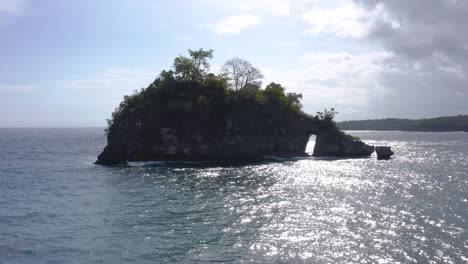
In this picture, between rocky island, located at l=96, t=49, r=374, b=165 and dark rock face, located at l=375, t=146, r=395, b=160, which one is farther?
dark rock face, located at l=375, t=146, r=395, b=160

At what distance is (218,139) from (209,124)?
12.0ft

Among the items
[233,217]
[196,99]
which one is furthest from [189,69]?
[233,217]

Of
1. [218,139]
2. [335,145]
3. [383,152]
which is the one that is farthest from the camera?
[335,145]

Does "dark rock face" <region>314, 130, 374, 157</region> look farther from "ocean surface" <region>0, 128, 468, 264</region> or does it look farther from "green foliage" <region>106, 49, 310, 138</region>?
"ocean surface" <region>0, 128, 468, 264</region>

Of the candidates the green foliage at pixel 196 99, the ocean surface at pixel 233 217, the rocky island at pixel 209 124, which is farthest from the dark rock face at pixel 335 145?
the ocean surface at pixel 233 217

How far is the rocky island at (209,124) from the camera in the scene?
73.1m

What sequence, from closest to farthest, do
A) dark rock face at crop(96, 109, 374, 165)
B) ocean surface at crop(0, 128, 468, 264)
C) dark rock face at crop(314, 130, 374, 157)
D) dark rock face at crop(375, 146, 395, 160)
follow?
ocean surface at crop(0, 128, 468, 264)
dark rock face at crop(96, 109, 374, 165)
dark rock face at crop(375, 146, 395, 160)
dark rock face at crop(314, 130, 374, 157)

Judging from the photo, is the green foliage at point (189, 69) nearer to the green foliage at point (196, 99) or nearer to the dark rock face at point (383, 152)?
the green foliage at point (196, 99)

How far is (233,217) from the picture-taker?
3141cm

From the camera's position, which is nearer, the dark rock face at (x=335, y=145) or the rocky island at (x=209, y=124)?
the rocky island at (x=209, y=124)

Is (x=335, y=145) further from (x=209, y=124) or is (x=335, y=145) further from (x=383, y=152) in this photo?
(x=209, y=124)

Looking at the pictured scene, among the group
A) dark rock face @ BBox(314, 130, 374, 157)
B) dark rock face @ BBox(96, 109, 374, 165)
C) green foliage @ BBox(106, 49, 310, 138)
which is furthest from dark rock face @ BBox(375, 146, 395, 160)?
green foliage @ BBox(106, 49, 310, 138)

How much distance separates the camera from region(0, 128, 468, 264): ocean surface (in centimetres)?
2328

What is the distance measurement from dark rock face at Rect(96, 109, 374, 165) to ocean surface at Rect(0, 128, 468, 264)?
16291 millimetres
